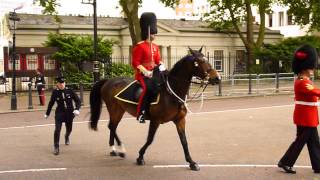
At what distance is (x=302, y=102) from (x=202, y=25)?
40.4 meters

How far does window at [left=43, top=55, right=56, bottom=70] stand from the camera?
108 ft

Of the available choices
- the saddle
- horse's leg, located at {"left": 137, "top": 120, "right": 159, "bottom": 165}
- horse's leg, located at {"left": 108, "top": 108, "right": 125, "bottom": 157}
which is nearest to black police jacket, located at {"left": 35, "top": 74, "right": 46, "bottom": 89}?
horse's leg, located at {"left": 108, "top": 108, "right": 125, "bottom": 157}

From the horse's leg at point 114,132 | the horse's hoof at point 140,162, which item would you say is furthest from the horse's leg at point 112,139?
the horse's hoof at point 140,162

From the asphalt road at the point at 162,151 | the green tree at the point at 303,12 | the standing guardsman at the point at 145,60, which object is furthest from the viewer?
the green tree at the point at 303,12

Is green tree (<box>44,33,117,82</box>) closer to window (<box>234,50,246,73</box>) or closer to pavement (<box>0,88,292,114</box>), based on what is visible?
pavement (<box>0,88,292,114</box>)

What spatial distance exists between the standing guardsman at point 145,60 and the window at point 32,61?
75.6 feet

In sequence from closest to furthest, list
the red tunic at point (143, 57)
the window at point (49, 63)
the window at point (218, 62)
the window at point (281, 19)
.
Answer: the red tunic at point (143, 57) < the window at point (49, 63) < the window at point (218, 62) < the window at point (281, 19)

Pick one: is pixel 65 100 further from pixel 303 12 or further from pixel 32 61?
pixel 303 12

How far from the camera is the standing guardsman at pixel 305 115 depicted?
8445mm

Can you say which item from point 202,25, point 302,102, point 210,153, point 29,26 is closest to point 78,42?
point 29,26

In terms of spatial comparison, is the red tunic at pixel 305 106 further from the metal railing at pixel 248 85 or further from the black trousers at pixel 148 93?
the metal railing at pixel 248 85

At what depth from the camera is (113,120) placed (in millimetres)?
10805

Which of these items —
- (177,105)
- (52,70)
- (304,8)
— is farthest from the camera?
(304,8)

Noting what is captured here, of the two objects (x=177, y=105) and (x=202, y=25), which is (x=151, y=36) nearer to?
(x=177, y=105)
